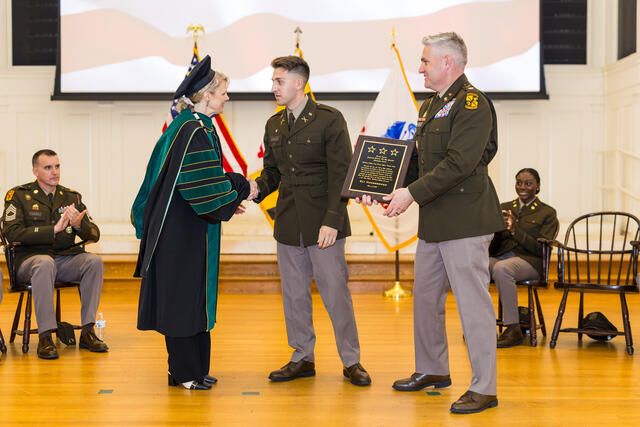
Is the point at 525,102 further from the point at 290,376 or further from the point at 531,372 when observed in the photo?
the point at 290,376

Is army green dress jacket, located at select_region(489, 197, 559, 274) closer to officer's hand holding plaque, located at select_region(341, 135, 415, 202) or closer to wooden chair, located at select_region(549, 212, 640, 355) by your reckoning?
wooden chair, located at select_region(549, 212, 640, 355)

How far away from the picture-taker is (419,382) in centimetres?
345

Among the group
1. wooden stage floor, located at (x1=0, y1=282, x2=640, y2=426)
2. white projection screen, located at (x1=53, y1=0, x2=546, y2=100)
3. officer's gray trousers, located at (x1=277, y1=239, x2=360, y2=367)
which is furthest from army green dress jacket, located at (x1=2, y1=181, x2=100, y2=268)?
white projection screen, located at (x1=53, y1=0, x2=546, y2=100)

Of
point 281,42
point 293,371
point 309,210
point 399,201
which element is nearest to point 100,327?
point 293,371

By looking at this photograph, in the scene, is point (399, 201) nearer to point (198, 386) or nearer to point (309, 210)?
point (309, 210)

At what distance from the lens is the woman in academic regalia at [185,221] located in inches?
130

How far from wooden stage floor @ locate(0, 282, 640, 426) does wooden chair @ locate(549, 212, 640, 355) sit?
0.22m

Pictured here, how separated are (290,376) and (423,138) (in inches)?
51.7

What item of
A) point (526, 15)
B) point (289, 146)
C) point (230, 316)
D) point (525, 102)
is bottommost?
point (230, 316)

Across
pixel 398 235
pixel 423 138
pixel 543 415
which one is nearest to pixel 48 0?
pixel 398 235

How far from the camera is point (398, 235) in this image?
6703 mm

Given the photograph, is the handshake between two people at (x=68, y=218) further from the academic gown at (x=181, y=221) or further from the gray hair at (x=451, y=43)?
the gray hair at (x=451, y=43)

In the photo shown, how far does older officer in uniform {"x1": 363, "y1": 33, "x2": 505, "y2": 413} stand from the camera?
10.0ft

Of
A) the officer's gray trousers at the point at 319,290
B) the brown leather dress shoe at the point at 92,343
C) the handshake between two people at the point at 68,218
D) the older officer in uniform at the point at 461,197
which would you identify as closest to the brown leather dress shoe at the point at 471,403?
the older officer in uniform at the point at 461,197
